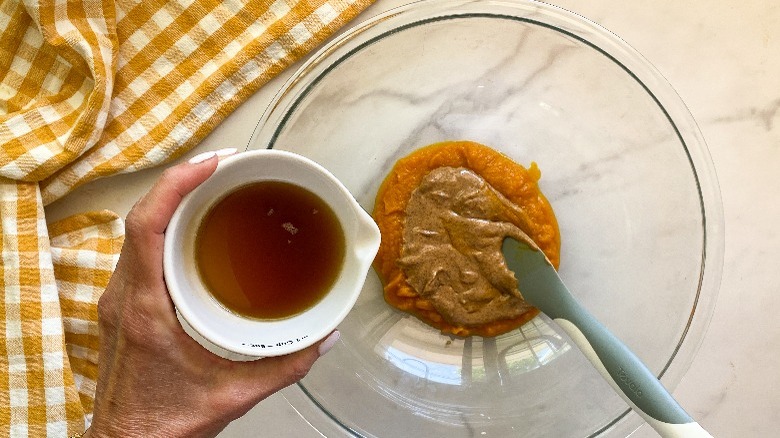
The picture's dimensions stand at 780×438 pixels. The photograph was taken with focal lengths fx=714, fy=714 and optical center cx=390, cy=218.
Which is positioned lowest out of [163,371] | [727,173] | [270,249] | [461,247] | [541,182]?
[163,371]

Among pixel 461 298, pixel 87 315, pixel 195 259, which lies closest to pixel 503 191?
pixel 461 298

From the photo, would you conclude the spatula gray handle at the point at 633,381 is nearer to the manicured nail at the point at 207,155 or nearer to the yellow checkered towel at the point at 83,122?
A: the manicured nail at the point at 207,155

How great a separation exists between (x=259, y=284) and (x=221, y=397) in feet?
0.49

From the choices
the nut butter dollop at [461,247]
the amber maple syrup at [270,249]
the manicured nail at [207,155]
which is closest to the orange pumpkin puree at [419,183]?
the nut butter dollop at [461,247]

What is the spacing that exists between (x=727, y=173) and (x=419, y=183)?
1.61 ft

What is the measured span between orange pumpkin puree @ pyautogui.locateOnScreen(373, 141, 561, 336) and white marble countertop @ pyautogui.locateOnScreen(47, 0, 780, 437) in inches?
10.1

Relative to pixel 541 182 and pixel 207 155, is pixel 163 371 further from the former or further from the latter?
pixel 541 182

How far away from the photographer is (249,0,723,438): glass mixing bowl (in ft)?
3.38

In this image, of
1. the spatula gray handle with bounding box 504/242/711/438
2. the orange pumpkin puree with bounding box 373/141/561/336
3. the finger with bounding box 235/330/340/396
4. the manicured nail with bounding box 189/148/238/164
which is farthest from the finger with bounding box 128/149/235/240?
the spatula gray handle with bounding box 504/242/711/438

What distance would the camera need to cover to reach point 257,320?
0.91 metres

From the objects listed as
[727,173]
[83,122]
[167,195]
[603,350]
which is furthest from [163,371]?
[727,173]

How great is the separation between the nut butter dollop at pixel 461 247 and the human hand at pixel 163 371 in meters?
0.19

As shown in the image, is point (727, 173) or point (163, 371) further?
point (727, 173)

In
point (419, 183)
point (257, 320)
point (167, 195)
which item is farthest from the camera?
point (419, 183)
